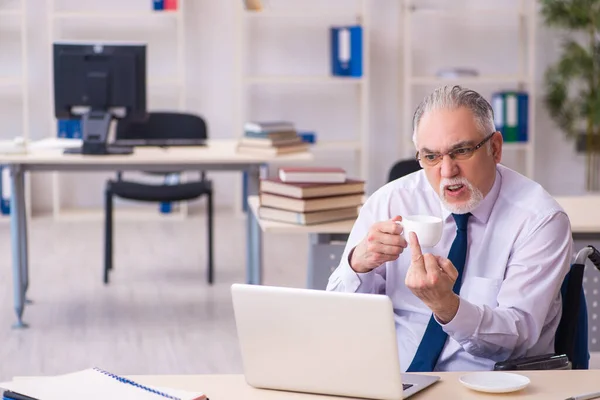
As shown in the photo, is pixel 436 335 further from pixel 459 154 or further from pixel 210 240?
pixel 210 240

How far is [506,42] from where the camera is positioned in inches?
285

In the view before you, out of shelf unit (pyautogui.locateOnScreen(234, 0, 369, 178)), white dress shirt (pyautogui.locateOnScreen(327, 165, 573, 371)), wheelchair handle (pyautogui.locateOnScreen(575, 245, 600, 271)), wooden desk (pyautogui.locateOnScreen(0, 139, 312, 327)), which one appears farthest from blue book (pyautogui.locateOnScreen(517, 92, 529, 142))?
wheelchair handle (pyautogui.locateOnScreen(575, 245, 600, 271))

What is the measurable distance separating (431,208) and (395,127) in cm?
518

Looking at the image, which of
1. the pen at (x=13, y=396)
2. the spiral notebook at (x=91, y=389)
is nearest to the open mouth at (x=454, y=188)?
the spiral notebook at (x=91, y=389)

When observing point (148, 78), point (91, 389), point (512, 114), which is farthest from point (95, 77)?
point (512, 114)

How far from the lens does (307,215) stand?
3262mm

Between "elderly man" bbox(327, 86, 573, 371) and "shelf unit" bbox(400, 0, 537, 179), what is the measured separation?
4902mm

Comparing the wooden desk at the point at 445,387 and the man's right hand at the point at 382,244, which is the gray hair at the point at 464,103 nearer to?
the man's right hand at the point at 382,244

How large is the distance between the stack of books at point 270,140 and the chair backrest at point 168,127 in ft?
3.16

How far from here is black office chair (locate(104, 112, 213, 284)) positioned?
4.90m

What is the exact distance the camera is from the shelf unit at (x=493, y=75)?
687cm

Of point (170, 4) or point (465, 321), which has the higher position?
point (170, 4)

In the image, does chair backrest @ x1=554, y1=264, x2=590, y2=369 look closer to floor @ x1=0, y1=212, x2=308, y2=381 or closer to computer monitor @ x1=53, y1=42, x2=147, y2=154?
floor @ x1=0, y1=212, x2=308, y2=381

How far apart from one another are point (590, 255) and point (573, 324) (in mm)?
170
